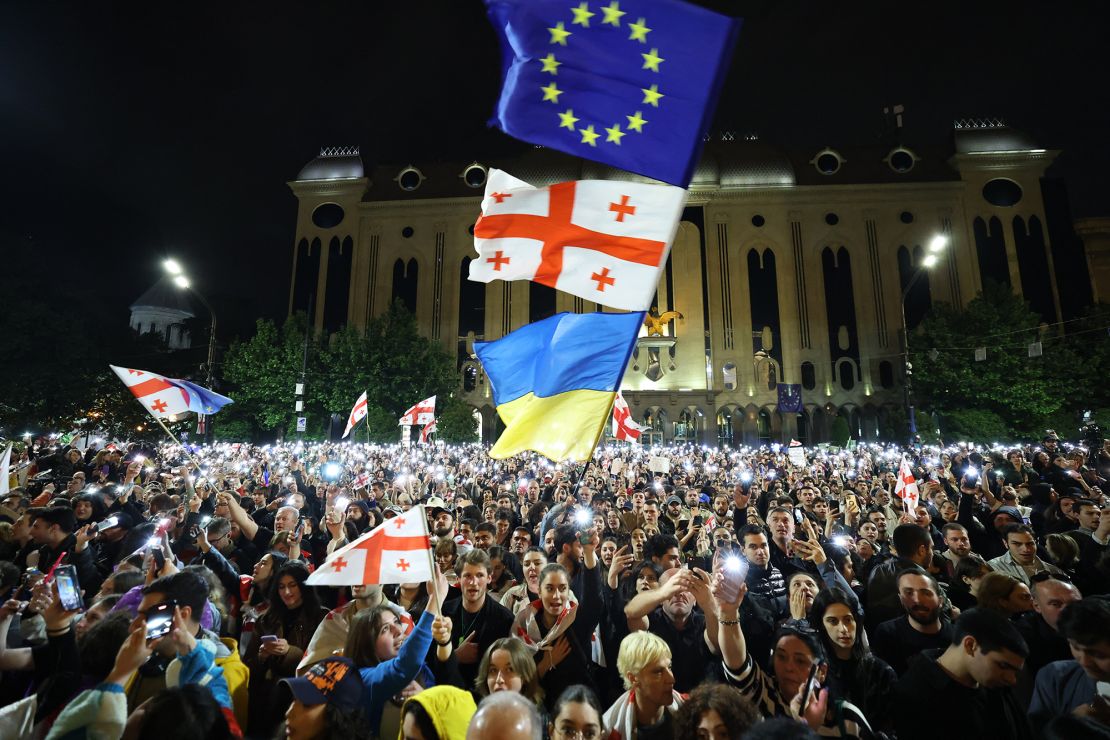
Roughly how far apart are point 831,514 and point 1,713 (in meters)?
9.08

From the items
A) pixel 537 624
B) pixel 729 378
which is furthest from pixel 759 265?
pixel 537 624

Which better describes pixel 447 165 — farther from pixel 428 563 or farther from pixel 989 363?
pixel 428 563

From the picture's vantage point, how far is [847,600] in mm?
3945

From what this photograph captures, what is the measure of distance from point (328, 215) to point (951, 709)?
54.8 metres

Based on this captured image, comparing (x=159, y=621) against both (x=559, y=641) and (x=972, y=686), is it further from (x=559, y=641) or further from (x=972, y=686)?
(x=972, y=686)

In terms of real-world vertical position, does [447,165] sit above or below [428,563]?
above

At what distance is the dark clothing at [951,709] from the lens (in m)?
2.96

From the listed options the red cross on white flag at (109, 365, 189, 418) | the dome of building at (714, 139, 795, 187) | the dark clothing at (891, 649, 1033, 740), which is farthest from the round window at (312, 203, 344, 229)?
the dark clothing at (891, 649, 1033, 740)

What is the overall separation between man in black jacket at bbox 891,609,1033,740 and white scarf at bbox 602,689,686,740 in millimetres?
1260

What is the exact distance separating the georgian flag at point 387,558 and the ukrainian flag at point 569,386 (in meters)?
0.93

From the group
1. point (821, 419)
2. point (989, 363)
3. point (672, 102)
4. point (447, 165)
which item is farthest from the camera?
point (447, 165)

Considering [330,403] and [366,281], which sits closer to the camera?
[330,403]

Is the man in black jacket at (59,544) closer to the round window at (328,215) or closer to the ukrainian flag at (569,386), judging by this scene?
the ukrainian flag at (569,386)

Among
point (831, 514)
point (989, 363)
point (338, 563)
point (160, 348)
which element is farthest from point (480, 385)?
point (338, 563)
